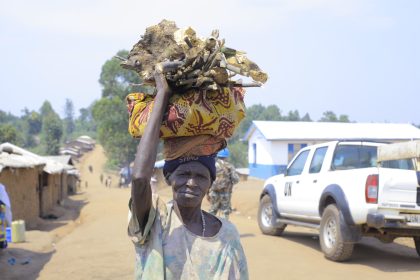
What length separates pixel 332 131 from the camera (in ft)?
109

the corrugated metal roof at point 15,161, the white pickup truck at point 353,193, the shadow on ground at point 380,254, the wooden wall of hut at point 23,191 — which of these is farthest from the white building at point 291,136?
the white pickup truck at point 353,193

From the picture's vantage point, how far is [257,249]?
29.6 ft

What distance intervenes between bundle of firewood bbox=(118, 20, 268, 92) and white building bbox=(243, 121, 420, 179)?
92.8ft

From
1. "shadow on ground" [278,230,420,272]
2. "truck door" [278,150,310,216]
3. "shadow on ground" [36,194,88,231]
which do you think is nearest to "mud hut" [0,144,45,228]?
"shadow on ground" [36,194,88,231]

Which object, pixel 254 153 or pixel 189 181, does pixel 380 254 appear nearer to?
pixel 189 181

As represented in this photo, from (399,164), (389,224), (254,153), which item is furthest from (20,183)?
(254,153)

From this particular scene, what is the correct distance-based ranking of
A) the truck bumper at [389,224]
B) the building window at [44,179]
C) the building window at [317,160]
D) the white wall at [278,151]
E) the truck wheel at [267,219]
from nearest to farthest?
the truck bumper at [389,224] → the building window at [317,160] → the truck wheel at [267,219] → the building window at [44,179] → the white wall at [278,151]

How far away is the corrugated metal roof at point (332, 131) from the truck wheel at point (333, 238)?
2310 centimetres

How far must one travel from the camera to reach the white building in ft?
104

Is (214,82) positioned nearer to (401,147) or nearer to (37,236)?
(401,147)

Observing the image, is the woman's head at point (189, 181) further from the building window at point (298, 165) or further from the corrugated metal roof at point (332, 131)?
the corrugated metal roof at point (332, 131)

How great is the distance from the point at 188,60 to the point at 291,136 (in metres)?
30.0

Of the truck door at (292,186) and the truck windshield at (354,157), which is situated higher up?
the truck windshield at (354,157)

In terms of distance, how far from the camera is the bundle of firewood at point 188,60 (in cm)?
218
